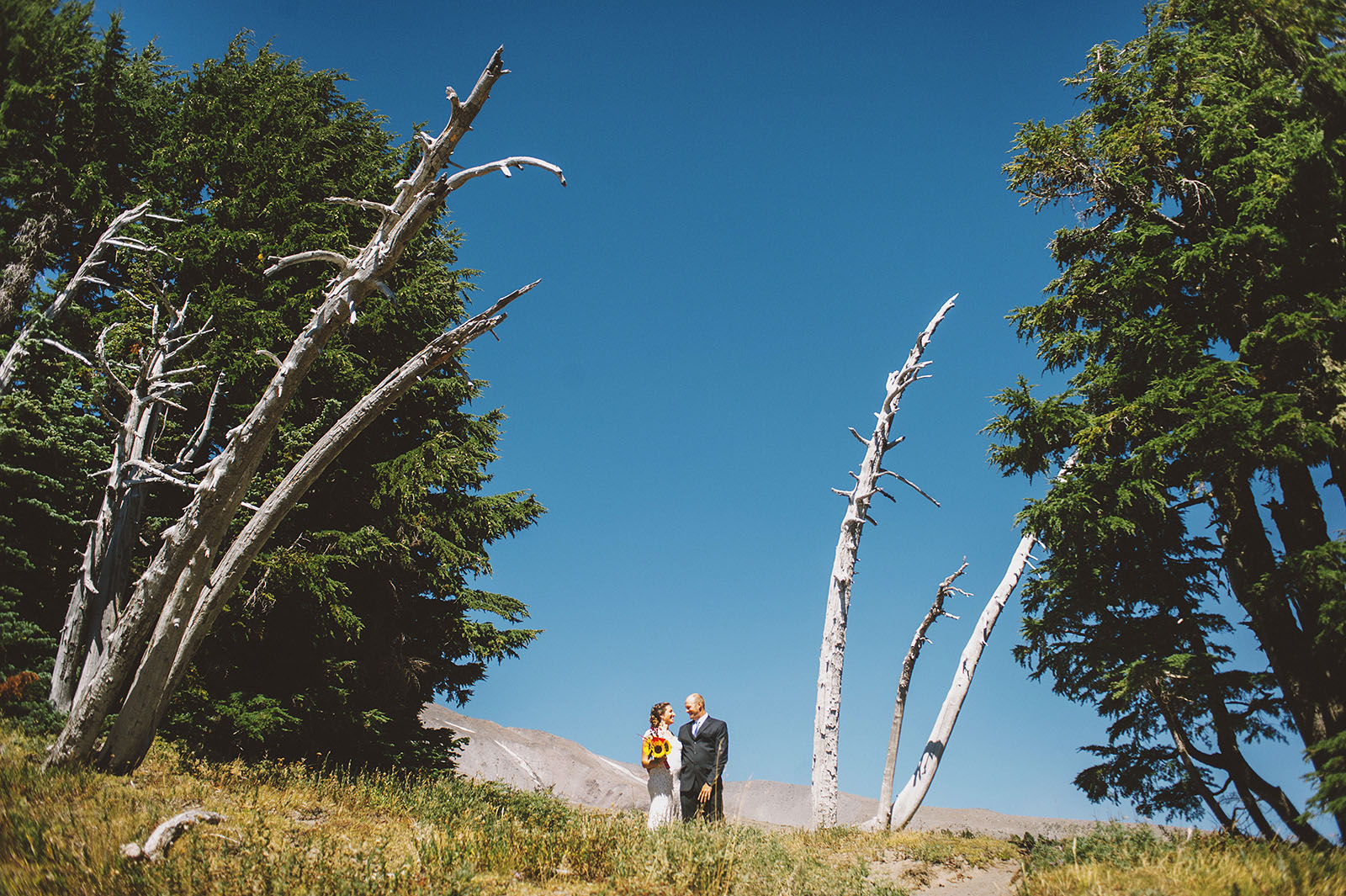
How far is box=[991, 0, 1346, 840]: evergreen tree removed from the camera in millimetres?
7078

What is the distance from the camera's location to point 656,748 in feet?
29.8

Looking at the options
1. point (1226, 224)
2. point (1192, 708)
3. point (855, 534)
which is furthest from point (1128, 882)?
point (855, 534)

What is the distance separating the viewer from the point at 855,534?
→ 1398 centimetres

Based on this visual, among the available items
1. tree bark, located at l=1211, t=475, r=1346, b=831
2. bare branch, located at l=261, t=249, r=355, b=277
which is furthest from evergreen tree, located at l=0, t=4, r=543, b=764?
tree bark, located at l=1211, t=475, r=1346, b=831

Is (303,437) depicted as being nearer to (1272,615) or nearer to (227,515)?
(227,515)

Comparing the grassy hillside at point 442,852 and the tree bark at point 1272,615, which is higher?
the tree bark at point 1272,615

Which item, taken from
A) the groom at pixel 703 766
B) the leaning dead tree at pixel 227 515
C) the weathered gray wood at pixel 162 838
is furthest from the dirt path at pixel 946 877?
the leaning dead tree at pixel 227 515

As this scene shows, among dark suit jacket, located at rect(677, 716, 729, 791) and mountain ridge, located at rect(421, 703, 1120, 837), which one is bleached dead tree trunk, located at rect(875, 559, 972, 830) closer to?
dark suit jacket, located at rect(677, 716, 729, 791)

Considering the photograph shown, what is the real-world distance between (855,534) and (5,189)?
14.4m

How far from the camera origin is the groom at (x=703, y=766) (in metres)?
9.14

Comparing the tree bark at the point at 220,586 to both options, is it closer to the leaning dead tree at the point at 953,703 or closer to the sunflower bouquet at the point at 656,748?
the sunflower bouquet at the point at 656,748

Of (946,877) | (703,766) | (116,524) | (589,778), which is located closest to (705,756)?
(703,766)

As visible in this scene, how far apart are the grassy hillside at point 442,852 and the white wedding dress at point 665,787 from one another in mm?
390

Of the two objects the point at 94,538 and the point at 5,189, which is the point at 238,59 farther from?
the point at 94,538
